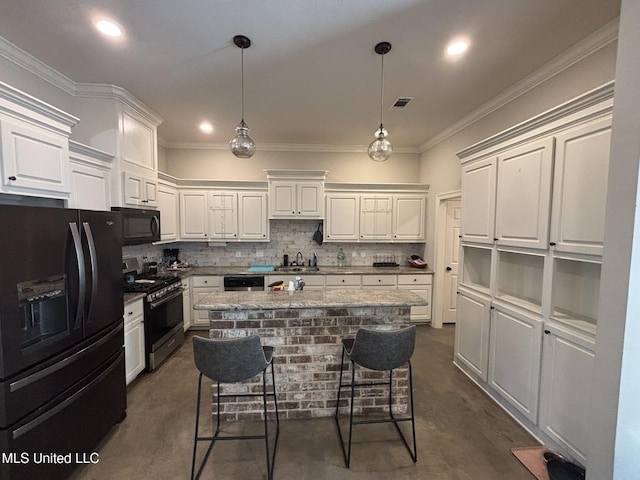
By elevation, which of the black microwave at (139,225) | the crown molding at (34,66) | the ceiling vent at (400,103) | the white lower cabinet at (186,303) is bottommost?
the white lower cabinet at (186,303)

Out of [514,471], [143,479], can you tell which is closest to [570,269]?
[514,471]

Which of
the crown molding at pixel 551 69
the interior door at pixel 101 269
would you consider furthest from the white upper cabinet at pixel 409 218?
the interior door at pixel 101 269

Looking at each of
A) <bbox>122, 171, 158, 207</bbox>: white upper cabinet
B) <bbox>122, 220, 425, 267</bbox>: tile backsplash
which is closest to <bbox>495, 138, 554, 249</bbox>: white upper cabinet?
<bbox>122, 220, 425, 267</bbox>: tile backsplash

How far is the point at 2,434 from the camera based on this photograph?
4.47 feet

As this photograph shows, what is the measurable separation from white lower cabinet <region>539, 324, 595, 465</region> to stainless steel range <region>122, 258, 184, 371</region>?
3710 millimetres

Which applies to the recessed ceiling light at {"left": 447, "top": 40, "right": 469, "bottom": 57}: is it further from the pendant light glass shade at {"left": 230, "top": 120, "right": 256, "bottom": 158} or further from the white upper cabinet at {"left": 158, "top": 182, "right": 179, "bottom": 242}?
the white upper cabinet at {"left": 158, "top": 182, "right": 179, "bottom": 242}

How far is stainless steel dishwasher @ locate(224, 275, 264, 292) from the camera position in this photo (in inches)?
166

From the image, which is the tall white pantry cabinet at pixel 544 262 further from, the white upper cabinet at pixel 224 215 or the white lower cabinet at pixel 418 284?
the white upper cabinet at pixel 224 215

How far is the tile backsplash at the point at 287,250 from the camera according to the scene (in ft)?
15.8

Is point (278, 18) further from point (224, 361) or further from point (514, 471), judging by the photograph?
point (514, 471)

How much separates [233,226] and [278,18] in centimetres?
321

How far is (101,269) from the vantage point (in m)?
2.00

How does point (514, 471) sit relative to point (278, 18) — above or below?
below

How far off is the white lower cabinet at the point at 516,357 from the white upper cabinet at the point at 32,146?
3.82 meters
